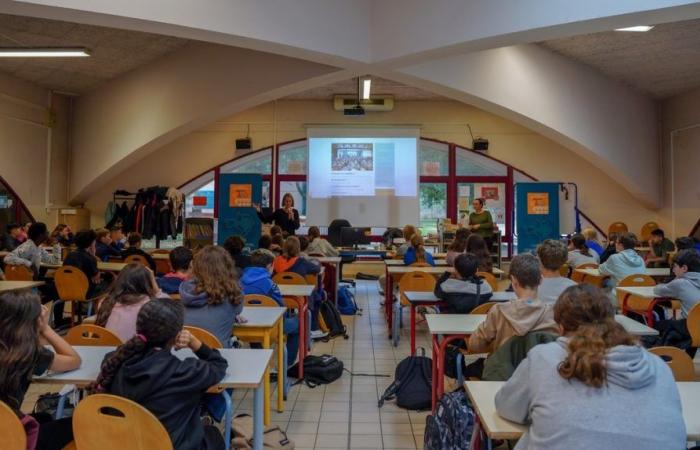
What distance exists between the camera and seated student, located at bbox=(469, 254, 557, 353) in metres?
2.14

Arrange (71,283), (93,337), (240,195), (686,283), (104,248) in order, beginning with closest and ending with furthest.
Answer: (93,337), (686,283), (71,283), (104,248), (240,195)

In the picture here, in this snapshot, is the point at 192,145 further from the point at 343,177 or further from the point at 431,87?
the point at 431,87

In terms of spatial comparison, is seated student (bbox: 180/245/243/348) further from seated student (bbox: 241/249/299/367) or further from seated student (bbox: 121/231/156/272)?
seated student (bbox: 121/231/156/272)

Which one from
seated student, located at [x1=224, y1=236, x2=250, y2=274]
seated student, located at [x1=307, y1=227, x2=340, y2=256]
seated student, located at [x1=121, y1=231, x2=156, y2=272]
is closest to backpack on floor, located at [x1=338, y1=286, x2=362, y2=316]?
seated student, located at [x1=307, y1=227, x2=340, y2=256]

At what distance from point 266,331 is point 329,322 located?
99.7 inches

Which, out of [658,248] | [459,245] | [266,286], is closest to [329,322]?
[459,245]

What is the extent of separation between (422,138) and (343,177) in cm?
209

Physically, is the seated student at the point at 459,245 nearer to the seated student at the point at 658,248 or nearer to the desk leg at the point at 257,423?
the desk leg at the point at 257,423

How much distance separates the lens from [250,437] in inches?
99.9

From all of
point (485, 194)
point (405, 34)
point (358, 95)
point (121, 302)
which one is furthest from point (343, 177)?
point (121, 302)

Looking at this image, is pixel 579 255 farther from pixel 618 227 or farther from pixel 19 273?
pixel 19 273

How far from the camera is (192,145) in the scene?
10688mm

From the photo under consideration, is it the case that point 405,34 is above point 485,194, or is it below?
above

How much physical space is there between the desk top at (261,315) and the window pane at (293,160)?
25.5ft
